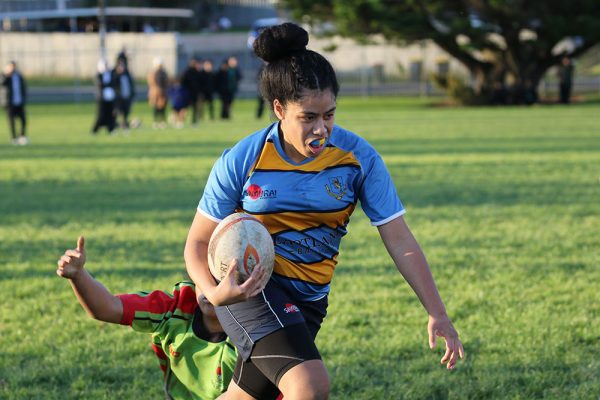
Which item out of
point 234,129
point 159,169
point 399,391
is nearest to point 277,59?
point 399,391

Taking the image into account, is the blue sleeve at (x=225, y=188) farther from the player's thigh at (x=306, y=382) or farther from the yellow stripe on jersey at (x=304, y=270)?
the player's thigh at (x=306, y=382)

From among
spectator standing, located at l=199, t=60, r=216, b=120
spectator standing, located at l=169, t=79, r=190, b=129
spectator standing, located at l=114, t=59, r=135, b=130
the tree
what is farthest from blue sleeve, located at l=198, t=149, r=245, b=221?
the tree

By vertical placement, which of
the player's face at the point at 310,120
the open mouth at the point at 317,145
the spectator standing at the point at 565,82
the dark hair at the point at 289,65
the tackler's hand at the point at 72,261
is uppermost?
the dark hair at the point at 289,65

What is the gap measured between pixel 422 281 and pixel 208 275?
0.84 m

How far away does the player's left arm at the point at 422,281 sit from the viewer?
158 inches

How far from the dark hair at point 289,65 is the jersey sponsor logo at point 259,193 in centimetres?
35

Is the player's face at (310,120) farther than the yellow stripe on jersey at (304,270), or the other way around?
the yellow stripe on jersey at (304,270)

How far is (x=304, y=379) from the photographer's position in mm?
3748

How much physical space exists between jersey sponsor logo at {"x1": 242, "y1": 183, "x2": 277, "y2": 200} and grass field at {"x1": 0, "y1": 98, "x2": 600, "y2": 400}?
153 centimetres

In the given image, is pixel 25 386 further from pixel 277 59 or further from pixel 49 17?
pixel 49 17

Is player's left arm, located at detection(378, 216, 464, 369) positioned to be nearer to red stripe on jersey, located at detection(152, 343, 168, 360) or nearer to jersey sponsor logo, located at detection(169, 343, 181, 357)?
jersey sponsor logo, located at detection(169, 343, 181, 357)

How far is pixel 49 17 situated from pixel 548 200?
6907cm

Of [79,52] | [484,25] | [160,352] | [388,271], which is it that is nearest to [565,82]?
[484,25]

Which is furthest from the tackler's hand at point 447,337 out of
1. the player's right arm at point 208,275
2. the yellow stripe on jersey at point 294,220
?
the player's right arm at point 208,275
